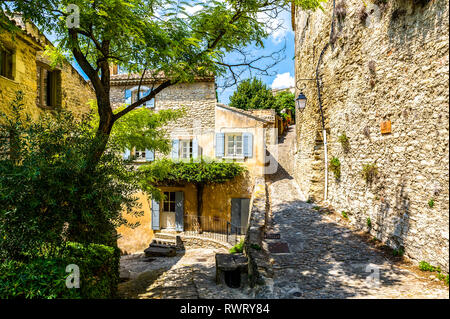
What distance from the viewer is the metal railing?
41.4ft

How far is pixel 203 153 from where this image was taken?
42.8 feet

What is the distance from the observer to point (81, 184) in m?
4.12

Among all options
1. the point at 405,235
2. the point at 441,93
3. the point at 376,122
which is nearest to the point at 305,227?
the point at 405,235

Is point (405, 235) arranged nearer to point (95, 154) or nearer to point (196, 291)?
point (196, 291)

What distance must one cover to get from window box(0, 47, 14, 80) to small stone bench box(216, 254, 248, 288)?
767 centimetres

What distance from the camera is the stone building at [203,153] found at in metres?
12.6

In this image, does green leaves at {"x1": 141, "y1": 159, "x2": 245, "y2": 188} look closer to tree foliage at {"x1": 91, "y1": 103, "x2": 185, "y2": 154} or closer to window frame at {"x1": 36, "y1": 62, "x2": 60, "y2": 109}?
tree foliage at {"x1": 91, "y1": 103, "x2": 185, "y2": 154}

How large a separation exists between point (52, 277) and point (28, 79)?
6870 mm

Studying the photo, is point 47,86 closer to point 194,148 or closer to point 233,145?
point 194,148

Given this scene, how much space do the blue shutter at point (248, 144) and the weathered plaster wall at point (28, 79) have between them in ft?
23.2

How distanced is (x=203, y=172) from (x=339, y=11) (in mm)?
7721

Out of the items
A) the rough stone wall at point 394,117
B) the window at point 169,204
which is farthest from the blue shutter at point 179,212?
the rough stone wall at point 394,117

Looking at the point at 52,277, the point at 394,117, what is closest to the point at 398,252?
the point at 394,117

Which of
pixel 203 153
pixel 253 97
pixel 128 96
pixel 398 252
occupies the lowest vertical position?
pixel 398 252
